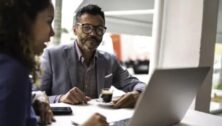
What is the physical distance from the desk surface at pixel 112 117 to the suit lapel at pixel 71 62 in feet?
1.72

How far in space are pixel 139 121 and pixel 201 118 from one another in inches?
20.5

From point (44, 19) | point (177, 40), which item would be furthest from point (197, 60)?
point (44, 19)

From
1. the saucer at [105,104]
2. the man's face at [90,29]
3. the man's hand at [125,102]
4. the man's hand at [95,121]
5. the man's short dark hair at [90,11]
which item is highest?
the man's short dark hair at [90,11]

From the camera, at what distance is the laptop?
0.98m

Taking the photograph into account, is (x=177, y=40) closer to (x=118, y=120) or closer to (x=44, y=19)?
(x=118, y=120)

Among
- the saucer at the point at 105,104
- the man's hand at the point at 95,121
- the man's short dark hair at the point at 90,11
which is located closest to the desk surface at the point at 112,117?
the saucer at the point at 105,104

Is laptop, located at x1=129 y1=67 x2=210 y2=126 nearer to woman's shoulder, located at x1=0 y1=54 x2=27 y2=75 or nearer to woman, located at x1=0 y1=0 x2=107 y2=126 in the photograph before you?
woman, located at x1=0 y1=0 x2=107 y2=126

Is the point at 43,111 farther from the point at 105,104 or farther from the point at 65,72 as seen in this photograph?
the point at 65,72

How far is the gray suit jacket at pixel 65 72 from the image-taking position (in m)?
2.13

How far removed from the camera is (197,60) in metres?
2.03

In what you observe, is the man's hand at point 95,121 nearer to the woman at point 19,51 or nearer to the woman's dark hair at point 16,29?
the woman at point 19,51

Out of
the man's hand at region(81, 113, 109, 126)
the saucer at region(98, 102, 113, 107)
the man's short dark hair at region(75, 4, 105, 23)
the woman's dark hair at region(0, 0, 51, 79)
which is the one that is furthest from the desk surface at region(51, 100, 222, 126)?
the man's short dark hair at region(75, 4, 105, 23)

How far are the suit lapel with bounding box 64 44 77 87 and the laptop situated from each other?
989 millimetres

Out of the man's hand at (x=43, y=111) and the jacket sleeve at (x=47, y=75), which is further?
the jacket sleeve at (x=47, y=75)
